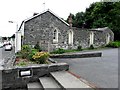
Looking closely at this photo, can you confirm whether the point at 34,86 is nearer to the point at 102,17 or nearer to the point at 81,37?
the point at 81,37

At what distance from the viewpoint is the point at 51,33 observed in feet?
99.9

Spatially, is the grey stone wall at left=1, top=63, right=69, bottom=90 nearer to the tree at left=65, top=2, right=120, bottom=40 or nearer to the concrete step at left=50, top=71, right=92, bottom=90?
the concrete step at left=50, top=71, right=92, bottom=90

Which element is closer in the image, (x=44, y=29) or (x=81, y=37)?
(x=44, y=29)

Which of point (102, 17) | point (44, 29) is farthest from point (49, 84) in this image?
point (102, 17)

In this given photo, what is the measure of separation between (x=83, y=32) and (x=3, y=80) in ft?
83.6

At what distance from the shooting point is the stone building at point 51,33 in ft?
94.2

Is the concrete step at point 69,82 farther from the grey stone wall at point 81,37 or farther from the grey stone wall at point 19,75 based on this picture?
the grey stone wall at point 81,37

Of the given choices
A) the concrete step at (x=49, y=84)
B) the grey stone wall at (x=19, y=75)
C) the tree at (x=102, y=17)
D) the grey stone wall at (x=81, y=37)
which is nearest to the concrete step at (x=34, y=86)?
the concrete step at (x=49, y=84)

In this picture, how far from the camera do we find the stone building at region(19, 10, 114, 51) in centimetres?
2872

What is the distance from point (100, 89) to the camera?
684 cm

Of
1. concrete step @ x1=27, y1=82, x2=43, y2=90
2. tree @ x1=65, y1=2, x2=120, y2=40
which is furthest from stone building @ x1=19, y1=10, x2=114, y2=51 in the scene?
concrete step @ x1=27, y1=82, x2=43, y2=90

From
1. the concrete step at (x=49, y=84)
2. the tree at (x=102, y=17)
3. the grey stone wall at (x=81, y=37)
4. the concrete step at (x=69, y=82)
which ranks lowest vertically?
the concrete step at (x=49, y=84)

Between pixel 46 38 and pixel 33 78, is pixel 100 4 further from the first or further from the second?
pixel 33 78

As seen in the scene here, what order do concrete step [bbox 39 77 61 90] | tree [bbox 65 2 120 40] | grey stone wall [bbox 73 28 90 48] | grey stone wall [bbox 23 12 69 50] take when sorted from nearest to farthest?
1. concrete step [bbox 39 77 61 90]
2. grey stone wall [bbox 23 12 69 50]
3. grey stone wall [bbox 73 28 90 48]
4. tree [bbox 65 2 120 40]
